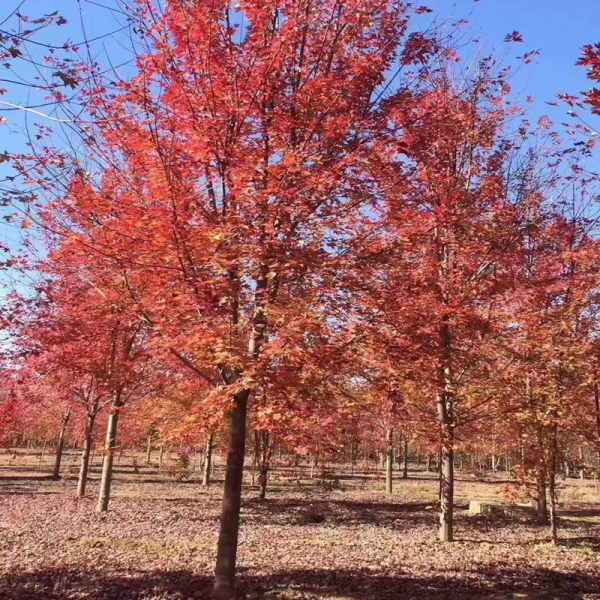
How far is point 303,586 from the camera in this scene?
24.0ft

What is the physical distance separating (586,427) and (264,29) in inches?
411

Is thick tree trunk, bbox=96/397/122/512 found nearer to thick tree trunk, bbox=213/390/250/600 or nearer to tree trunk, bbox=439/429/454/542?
thick tree trunk, bbox=213/390/250/600

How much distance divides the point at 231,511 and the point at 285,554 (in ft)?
11.9

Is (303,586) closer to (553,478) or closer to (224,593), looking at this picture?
(224,593)

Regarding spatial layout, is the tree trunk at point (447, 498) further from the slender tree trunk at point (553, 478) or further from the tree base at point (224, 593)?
the tree base at point (224, 593)

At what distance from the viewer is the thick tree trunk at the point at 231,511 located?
6480 millimetres

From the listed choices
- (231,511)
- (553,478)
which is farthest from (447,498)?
(231,511)

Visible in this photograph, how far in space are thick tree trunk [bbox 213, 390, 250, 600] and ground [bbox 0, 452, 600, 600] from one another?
347 mm

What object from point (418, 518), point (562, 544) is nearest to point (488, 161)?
point (562, 544)

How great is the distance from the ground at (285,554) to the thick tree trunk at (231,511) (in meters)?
0.35

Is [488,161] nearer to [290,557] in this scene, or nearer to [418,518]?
[290,557]

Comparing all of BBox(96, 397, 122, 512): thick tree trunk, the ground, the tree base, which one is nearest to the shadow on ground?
the ground

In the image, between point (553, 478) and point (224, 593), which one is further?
point (553, 478)

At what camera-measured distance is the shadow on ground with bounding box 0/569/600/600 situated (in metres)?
6.52
